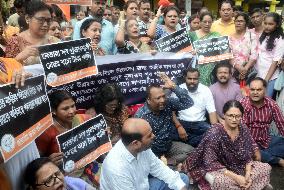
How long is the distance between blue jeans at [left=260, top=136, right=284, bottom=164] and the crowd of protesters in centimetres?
1

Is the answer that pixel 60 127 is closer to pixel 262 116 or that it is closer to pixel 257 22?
pixel 262 116

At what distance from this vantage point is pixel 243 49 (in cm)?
609

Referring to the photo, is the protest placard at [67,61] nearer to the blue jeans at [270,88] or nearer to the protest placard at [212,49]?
the protest placard at [212,49]

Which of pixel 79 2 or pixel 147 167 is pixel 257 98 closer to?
pixel 147 167

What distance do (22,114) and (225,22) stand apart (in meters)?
4.61

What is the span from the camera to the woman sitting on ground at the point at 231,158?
426 centimetres

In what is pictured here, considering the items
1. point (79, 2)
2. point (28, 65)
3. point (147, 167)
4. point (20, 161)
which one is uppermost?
point (79, 2)

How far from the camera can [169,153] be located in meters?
4.93

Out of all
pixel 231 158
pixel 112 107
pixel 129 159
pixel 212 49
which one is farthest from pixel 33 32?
pixel 212 49

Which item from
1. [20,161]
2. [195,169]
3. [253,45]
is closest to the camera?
[20,161]

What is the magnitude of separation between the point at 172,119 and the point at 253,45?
79.2 inches

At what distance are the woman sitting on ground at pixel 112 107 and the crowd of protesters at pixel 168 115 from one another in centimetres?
1

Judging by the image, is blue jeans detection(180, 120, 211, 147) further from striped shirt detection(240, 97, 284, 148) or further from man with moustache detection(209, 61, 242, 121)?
striped shirt detection(240, 97, 284, 148)

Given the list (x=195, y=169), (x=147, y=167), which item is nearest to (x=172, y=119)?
(x=195, y=169)
